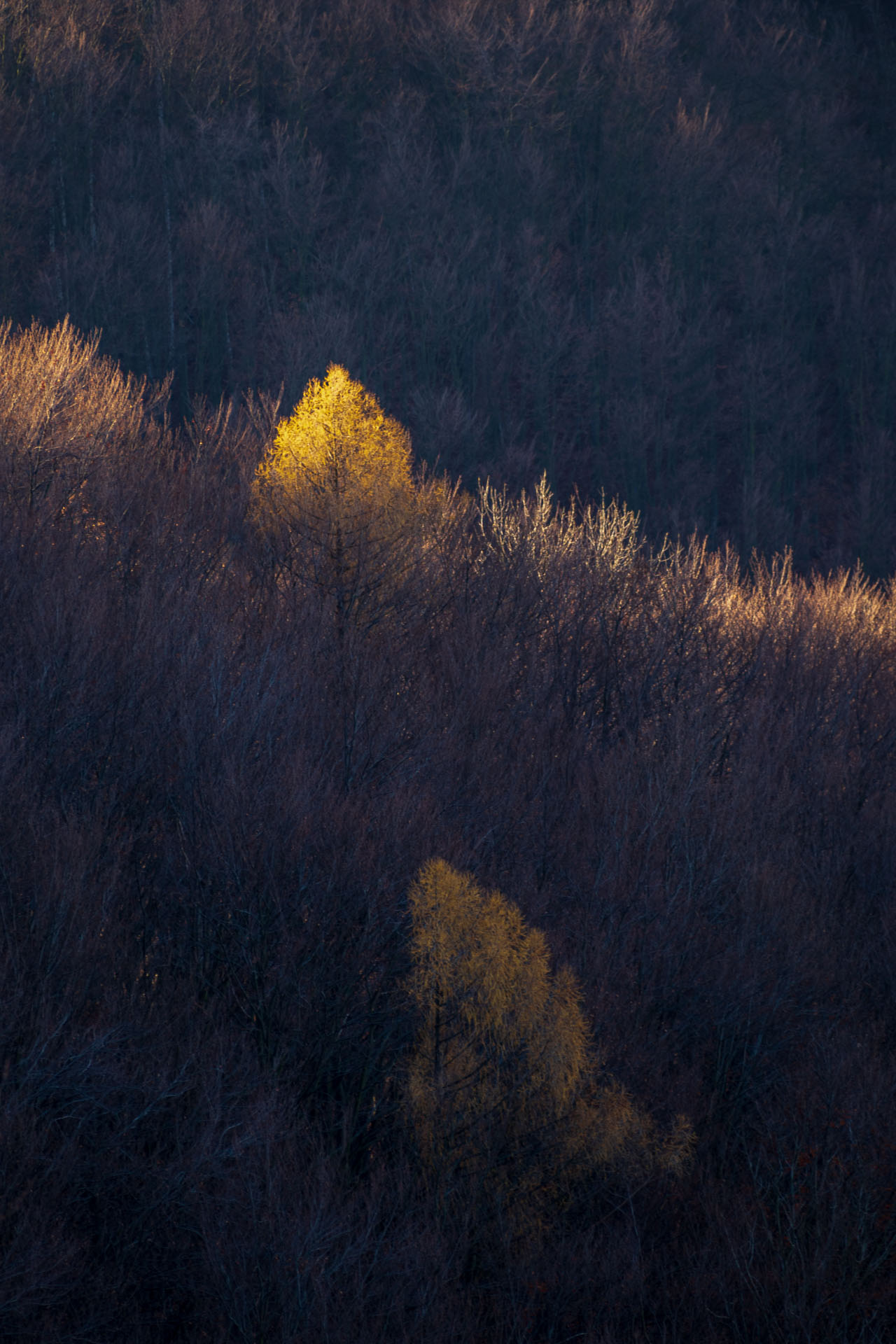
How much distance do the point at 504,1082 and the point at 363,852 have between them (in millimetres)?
3796

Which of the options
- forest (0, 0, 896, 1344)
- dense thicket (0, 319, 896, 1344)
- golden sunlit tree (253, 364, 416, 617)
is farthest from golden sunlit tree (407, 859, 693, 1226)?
golden sunlit tree (253, 364, 416, 617)

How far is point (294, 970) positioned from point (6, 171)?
41621 mm

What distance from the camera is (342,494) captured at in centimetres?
2572

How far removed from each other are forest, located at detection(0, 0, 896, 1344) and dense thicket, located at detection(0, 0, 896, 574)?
0.46 metres

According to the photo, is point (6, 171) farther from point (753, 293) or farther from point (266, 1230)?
point (266, 1230)

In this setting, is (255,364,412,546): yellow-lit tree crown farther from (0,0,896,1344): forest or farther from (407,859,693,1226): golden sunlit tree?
(407,859,693,1226): golden sunlit tree

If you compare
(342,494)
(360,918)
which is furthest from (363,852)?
(342,494)

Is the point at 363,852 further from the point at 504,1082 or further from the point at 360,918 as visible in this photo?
the point at 504,1082

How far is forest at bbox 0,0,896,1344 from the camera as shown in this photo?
12.4 metres

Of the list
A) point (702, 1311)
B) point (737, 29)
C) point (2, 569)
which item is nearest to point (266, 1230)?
point (702, 1311)

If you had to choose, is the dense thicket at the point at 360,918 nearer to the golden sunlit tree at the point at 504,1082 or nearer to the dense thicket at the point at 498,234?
the golden sunlit tree at the point at 504,1082

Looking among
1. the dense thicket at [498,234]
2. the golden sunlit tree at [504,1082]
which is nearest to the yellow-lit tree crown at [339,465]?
the golden sunlit tree at [504,1082]

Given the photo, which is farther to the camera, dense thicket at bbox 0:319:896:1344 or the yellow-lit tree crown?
the yellow-lit tree crown

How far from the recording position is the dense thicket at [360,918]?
1194cm
